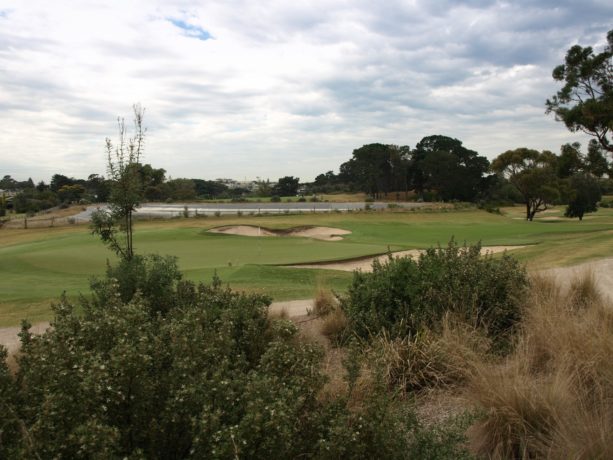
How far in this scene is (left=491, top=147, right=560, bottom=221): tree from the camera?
56469 mm

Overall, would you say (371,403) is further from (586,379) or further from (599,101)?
(599,101)

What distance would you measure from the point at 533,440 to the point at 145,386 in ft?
9.65

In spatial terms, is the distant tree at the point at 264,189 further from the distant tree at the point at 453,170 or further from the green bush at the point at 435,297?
the green bush at the point at 435,297

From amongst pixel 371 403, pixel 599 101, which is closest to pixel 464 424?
pixel 371 403

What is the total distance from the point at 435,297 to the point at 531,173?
5594cm

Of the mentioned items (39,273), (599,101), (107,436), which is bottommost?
(39,273)

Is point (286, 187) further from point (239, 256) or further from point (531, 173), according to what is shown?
point (239, 256)

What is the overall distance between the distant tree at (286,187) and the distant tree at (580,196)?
6734 centimetres

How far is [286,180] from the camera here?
4857 inches

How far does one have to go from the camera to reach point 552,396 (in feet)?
13.2

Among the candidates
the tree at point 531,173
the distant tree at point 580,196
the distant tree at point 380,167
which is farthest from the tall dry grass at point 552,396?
the distant tree at point 380,167

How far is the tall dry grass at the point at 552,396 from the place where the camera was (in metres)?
3.57

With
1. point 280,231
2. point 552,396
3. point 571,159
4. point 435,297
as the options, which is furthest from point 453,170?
point 552,396

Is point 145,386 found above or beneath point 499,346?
above
